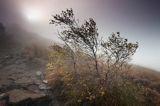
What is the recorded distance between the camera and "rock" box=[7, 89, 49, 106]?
21.9 m

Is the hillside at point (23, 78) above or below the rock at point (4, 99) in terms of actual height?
above

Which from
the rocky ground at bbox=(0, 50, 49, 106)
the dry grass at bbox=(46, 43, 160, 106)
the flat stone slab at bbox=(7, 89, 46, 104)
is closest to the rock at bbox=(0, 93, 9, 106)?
the rocky ground at bbox=(0, 50, 49, 106)

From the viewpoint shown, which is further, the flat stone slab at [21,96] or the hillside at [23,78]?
the hillside at [23,78]

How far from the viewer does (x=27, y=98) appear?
74.0 ft

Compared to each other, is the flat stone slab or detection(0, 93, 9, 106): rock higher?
the flat stone slab

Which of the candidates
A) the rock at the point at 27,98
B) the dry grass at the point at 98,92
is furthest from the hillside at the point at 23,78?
the dry grass at the point at 98,92

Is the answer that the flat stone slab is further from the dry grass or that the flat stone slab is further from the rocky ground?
the dry grass

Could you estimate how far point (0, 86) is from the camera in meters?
27.2

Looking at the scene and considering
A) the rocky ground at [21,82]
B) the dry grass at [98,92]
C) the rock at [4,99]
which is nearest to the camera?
the dry grass at [98,92]

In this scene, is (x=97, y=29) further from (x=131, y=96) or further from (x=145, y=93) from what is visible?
(x=145, y=93)

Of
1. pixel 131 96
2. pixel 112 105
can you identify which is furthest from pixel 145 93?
pixel 112 105

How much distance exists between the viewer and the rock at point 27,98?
21875 millimetres

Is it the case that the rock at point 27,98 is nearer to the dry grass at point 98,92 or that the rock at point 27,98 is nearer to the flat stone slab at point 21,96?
the flat stone slab at point 21,96

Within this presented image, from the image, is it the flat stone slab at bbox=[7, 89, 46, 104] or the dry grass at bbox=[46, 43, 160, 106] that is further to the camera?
the flat stone slab at bbox=[7, 89, 46, 104]
